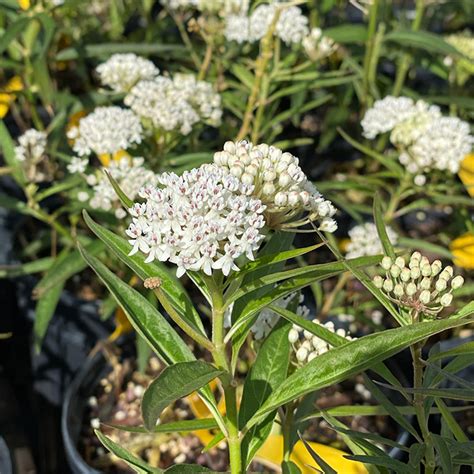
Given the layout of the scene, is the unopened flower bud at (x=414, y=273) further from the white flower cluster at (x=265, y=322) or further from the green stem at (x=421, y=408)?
the white flower cluster at (x=265, y=322)

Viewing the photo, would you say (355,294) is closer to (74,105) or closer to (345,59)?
(345,59)

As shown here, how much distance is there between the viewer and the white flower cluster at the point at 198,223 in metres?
0.93

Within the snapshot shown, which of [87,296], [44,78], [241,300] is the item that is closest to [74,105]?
[44,78]

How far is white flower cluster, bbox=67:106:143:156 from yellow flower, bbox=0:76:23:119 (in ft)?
1.96

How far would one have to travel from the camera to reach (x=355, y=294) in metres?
2.04

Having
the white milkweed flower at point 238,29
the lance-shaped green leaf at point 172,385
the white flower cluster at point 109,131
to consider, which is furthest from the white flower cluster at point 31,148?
the lance-shaped green leaf at point 172,385

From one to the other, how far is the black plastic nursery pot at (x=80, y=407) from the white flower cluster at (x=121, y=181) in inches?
18.0

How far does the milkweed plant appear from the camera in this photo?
3.22 feet

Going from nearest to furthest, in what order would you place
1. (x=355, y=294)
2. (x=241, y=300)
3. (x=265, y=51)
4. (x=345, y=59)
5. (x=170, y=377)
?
(x=170, y=377) → (x=241, y=300) → (x=265, y=51) → (x=355, y=294) → (x=345, y=59)

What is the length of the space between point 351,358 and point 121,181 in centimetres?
80

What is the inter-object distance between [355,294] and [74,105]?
93 centimetres

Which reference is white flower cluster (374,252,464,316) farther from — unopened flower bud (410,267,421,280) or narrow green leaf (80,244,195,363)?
narrow green leaf (80,244,195,363)

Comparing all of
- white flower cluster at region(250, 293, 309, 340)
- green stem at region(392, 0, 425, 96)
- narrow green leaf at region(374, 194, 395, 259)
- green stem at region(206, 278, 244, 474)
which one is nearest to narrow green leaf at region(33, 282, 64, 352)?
white flower cluster at region(250, 293, 309, 340)

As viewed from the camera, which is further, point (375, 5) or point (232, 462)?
point (375, 5)
